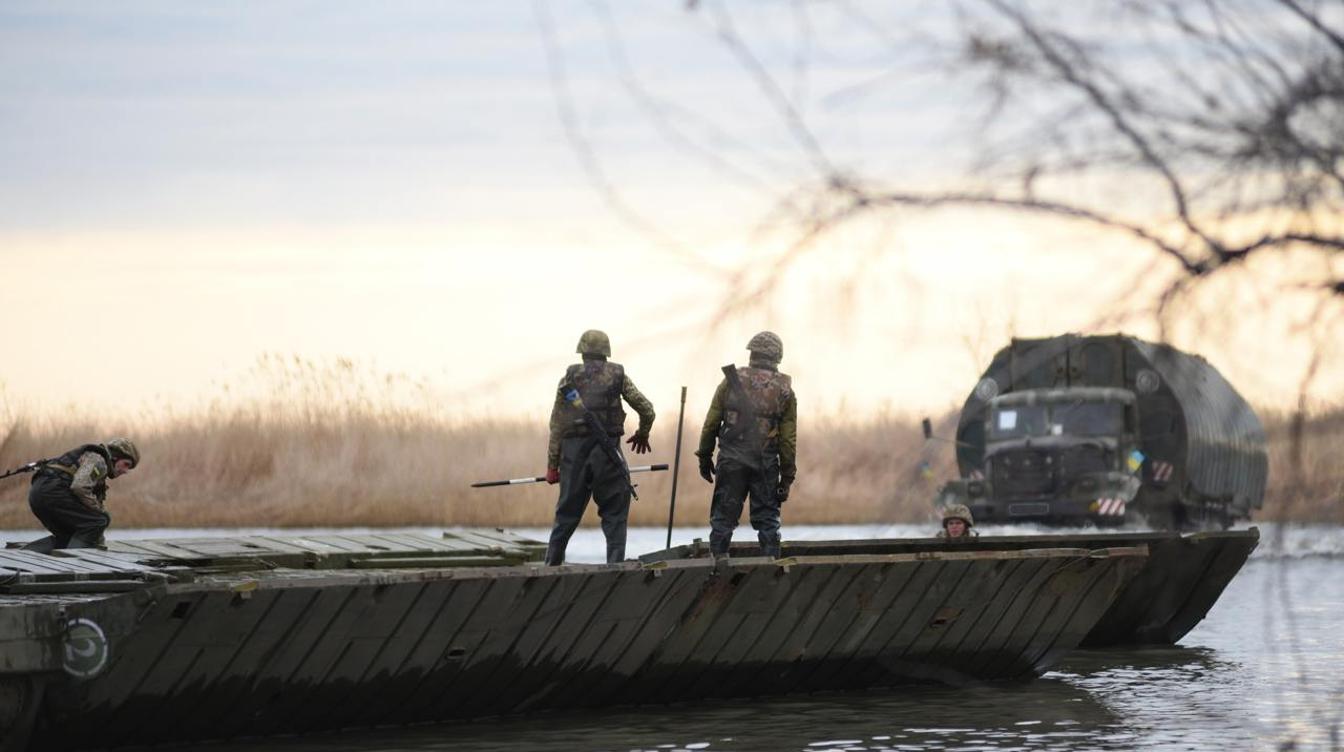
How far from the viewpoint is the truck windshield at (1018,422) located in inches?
1112

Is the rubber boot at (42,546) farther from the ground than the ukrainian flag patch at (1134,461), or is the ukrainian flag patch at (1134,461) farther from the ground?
the ukrainian flag patch at (1134,461)

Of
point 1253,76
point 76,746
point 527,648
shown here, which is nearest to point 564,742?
point 527,648

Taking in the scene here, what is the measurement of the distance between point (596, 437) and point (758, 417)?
3.63 feet

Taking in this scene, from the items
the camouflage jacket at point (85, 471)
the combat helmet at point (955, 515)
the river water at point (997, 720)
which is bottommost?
the river water at point (997, 720)

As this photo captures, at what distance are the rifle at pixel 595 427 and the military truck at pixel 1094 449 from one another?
14.2 metres

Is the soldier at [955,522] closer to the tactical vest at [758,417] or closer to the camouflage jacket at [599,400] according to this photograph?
the tactical vest at [758,417]

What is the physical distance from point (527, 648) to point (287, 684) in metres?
1.56

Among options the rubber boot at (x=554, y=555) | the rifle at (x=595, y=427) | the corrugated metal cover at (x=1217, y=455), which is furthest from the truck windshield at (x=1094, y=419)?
the rifle at (x=595, y=427)

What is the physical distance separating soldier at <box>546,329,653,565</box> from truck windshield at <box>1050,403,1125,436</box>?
1475 cm

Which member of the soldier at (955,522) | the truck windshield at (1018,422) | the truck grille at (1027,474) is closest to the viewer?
the soldier at (955,522)

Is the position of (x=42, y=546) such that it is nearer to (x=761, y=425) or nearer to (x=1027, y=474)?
(x=761, y=425)

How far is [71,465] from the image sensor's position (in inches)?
593

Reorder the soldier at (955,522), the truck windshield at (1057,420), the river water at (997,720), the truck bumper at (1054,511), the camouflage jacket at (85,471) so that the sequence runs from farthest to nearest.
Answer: the truck windshield at (1057,420)
the truck bumper at (1054,511)
the soldier at (955,522)
the camouflage jacket at (85,471)
the river water at (997,720)

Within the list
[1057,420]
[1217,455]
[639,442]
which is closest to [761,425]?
[639,442]
